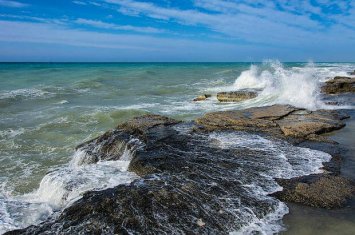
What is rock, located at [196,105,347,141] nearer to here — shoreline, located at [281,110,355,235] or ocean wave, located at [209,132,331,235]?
ocean wave, located at [209,132,331,235]

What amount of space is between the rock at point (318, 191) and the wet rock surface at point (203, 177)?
16mm

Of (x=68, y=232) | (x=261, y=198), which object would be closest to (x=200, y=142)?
(x=261, y=198)

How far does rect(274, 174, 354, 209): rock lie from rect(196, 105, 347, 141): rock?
8.85 feet

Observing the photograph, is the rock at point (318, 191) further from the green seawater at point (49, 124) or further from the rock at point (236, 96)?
the rock at point (236, 96)

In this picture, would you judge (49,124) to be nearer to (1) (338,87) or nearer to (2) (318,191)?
(2) (318,191)

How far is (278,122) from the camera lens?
9906 mm

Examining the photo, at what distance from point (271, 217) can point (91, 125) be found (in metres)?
10.00

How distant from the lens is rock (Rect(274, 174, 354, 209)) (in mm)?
5496

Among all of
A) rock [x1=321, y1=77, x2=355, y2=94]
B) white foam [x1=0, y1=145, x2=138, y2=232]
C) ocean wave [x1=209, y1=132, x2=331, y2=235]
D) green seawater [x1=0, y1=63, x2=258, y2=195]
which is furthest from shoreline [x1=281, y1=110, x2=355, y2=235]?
rock [x1=321, y1=77, x2=355, y2=94]

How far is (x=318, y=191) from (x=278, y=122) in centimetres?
431

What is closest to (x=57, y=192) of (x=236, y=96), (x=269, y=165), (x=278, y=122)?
(x=269, y=165)

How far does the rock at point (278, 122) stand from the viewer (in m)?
9.08

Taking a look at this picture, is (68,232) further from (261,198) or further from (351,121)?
(351,121)

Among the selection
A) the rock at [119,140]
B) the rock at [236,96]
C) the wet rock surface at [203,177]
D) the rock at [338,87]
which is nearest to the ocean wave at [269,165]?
the wet rock surface at [203,177]
